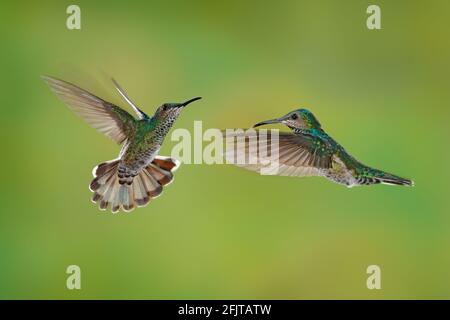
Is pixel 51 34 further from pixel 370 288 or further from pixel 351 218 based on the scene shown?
pixel 370 288

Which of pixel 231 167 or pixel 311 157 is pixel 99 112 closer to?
pixel 311 157

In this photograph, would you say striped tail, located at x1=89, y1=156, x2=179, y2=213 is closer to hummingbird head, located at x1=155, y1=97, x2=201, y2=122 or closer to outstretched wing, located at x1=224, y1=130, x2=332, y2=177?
hummingbird head, located at x1=155, y1=97, x2=201, y2=122

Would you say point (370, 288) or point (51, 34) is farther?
point (51, 34)

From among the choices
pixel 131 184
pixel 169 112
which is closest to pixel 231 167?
pixel 131 184

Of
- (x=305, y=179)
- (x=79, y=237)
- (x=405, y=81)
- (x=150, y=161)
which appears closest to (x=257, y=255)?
(x=305, y=179)

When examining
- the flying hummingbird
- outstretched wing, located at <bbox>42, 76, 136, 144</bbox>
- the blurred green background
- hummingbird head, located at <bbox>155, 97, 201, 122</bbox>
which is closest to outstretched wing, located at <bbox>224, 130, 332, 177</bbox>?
the flying hummingbird

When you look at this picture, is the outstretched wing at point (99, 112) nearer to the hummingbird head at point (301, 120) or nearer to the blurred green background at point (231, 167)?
the hummingbird head at point (301, 120)

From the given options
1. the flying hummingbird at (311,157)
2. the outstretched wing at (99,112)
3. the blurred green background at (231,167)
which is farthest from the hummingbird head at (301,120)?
the blurred green background at (231,167)
